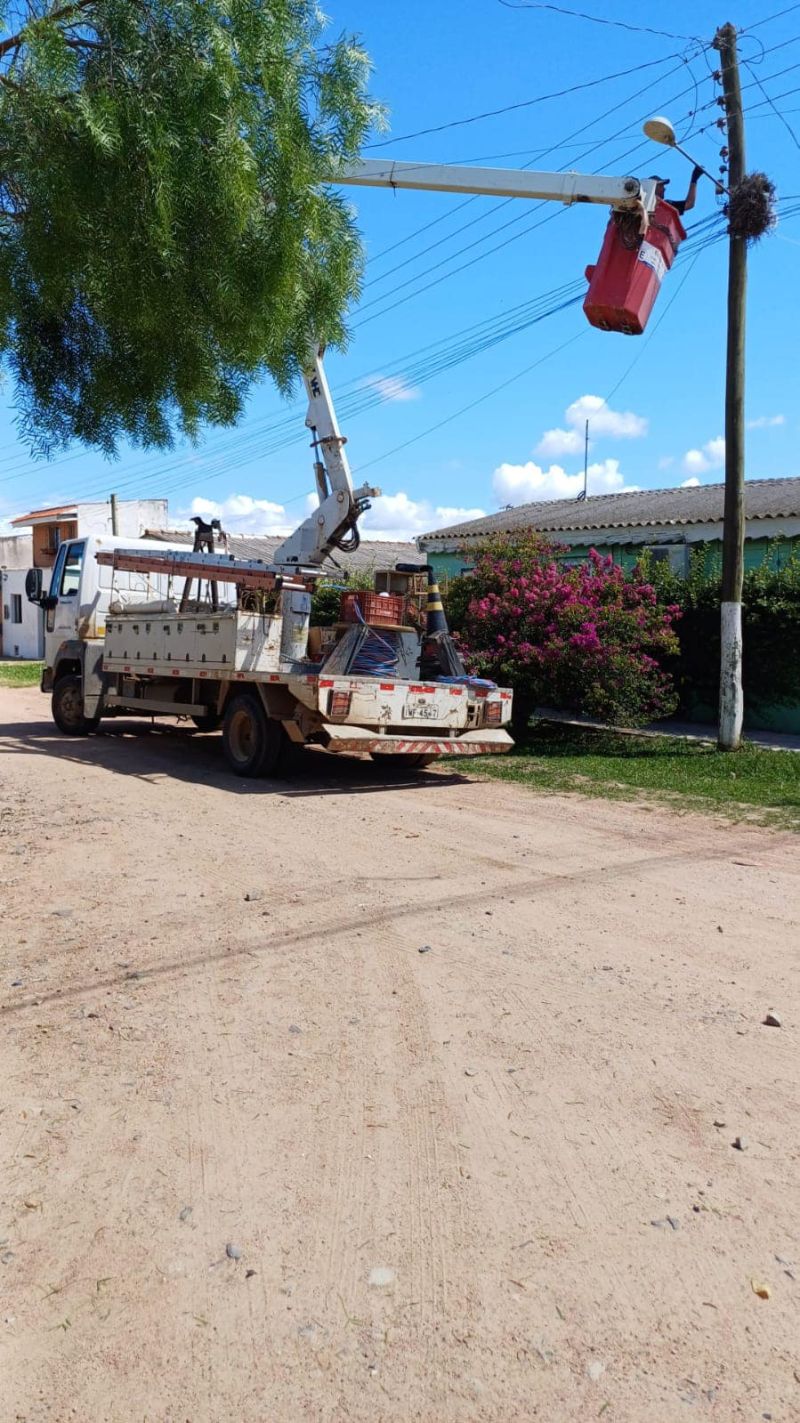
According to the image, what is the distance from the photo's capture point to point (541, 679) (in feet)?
49.6

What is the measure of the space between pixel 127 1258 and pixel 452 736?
30.9 ft

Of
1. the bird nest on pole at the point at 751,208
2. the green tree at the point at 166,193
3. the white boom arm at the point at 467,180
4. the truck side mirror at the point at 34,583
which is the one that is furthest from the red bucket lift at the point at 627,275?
the truck side mirror at the point at 34,583

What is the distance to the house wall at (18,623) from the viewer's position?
4291 cm

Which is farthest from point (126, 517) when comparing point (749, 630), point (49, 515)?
point (749, 630)

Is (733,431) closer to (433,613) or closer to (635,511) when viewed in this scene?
(433,613)

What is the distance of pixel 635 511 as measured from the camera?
21891 millimetres

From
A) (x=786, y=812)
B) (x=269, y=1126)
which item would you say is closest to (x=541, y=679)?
(x=786, y=812)

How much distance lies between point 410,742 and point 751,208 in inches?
297

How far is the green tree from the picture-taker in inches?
242

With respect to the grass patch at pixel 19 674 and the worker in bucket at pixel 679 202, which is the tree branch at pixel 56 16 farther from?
the grass patch at pixel 19 674

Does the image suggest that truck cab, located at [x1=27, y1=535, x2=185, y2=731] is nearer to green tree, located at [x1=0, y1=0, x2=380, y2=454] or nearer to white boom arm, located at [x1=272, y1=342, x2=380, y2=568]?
white boom arm, located at [x1=272, y1=342, x2=380, y2=568]

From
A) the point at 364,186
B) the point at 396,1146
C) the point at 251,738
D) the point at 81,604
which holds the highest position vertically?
the point at 364,186

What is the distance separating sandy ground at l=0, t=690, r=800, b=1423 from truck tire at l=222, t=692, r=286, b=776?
4231 millimetres

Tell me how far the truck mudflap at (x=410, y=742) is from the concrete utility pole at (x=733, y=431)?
10.7ft
